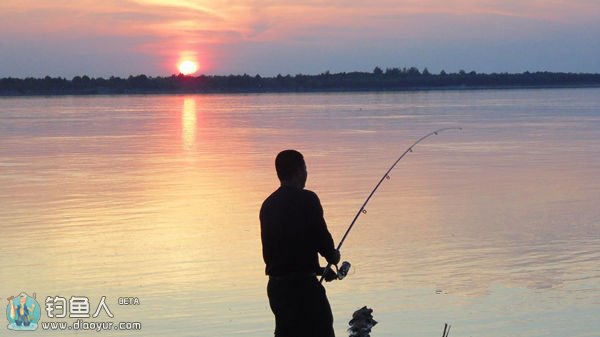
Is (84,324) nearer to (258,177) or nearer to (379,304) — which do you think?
(379,304)

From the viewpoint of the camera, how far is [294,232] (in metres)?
5.09

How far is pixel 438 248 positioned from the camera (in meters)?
10.8

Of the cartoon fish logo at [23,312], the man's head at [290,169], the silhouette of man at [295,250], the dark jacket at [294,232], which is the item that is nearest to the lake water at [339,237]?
the cartoon fish logo at [23,312]

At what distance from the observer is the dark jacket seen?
199 inches

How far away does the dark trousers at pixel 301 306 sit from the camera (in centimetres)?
517

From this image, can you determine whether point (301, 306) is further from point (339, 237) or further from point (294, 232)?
point (339, 237)

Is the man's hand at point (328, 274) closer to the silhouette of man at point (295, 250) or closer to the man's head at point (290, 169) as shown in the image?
the silhouette of man at point (295, 250)

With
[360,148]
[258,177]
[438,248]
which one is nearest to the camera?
[438,248]

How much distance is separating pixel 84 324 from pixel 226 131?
28686 millimetres

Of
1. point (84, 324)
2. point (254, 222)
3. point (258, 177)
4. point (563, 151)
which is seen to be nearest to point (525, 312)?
point (84, 324)

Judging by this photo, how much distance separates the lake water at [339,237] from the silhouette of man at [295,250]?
256cm

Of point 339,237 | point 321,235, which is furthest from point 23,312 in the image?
point 321,235

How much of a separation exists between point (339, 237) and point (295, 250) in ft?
A: 20.4

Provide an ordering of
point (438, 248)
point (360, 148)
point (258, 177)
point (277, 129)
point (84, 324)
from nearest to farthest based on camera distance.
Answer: point (84, 324)
point (438, 248)
point (258, 177)
point (360, 148)
point (277, 129)
